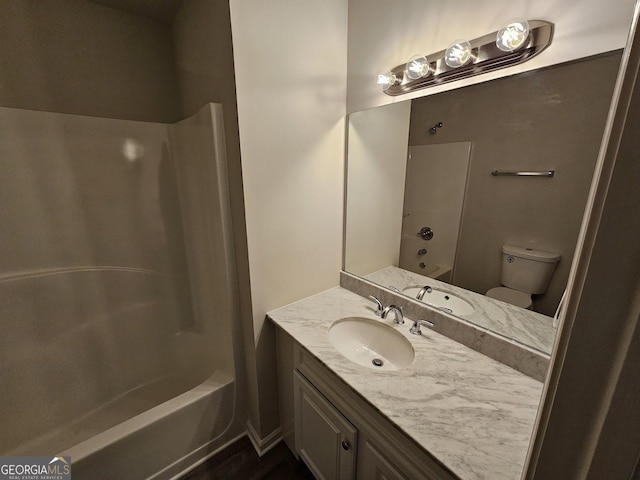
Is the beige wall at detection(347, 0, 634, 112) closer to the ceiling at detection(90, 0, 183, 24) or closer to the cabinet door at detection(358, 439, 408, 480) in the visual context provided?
the ceiling at detection(90, 0, 183, 24)

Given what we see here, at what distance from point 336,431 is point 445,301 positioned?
2.31 ft

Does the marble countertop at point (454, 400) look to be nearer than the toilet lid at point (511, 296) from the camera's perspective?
Yes

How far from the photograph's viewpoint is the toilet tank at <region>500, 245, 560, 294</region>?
3.02ft

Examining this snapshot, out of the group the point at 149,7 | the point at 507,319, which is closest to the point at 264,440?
the point at 507,319

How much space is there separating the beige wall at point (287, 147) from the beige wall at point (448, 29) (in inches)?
4.5

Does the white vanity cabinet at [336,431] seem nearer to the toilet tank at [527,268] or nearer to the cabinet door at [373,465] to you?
the cabinet door at [373,465]

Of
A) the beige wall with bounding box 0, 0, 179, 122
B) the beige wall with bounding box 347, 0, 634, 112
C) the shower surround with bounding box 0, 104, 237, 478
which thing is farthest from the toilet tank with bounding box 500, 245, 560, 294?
the beige wall with bounding box 0, 0, 179, 122

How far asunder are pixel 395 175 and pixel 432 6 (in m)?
0.68

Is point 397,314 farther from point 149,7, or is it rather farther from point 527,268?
point 149,7

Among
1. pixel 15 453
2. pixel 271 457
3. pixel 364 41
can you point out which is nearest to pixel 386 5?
pixel 364 41

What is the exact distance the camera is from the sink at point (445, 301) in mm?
1139

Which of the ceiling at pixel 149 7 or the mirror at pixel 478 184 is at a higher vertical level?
the ceiling at pixel 149 7

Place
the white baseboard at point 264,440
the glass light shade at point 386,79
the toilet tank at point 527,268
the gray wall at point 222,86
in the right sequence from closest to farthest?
the toilet tank at point 527,268 → the gray wall at point 222,86 → the glass light shade at point 386,79 → the white baseboard at point 264,440

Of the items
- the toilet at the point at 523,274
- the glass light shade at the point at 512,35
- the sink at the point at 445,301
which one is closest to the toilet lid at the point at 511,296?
the toilet at the point at 523,274
